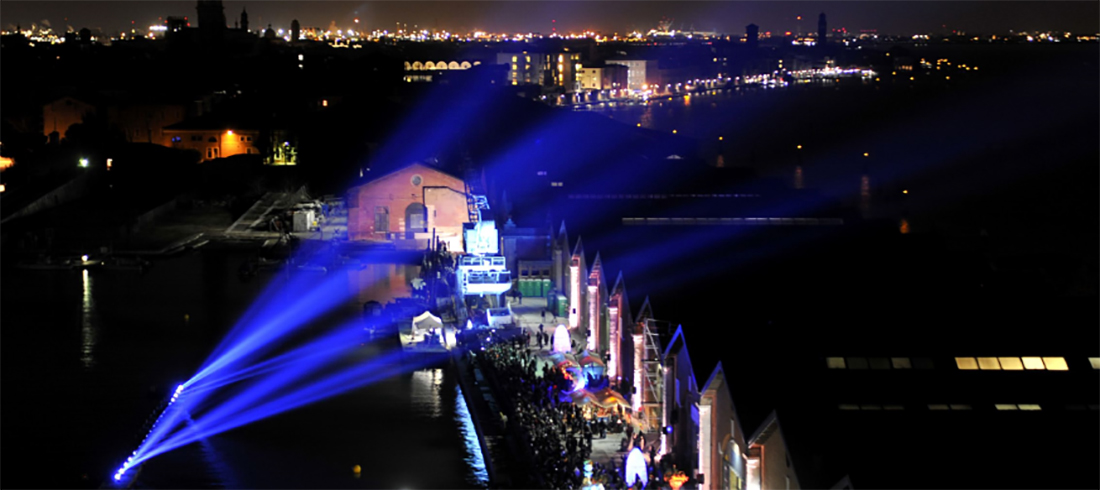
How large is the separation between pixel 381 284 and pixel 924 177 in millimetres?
24691

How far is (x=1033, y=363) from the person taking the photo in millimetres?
8125

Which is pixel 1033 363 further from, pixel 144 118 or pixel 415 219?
pixel 144 118

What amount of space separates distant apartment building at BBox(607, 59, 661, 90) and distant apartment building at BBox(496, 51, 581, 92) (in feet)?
14.1

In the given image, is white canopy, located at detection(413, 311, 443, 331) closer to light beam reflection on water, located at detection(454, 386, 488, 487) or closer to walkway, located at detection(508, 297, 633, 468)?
walkway, located at detection(508, 297, 633, 468)

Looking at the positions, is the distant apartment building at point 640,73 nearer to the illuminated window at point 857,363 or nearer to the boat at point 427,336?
the boat at point 427,336

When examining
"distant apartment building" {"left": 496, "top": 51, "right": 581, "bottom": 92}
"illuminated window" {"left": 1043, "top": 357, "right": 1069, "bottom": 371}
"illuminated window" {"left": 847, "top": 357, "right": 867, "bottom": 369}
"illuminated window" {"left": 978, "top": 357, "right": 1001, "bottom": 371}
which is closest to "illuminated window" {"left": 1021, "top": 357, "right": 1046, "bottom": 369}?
"illuminated window" {"left": 1043, "top": 357, "right": 1069, "bottom": 371}

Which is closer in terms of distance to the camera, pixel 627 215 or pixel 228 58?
pixel 627 215

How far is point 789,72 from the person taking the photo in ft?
348

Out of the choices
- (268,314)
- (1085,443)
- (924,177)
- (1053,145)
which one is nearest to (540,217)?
(268,314)

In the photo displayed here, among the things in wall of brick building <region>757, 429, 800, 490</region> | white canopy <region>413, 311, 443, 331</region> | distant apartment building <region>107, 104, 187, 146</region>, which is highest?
distant apartment building <region>107, 104, 187, 146</region>

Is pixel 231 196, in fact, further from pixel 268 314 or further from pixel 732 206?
pixel 732 206

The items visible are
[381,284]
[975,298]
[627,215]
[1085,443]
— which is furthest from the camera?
[381,284]

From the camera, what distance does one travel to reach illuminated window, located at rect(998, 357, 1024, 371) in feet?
26.6

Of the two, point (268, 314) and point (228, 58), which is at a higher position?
point (228, 58)
